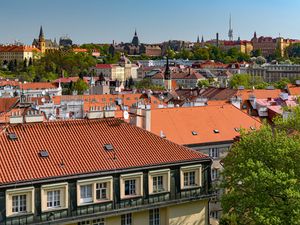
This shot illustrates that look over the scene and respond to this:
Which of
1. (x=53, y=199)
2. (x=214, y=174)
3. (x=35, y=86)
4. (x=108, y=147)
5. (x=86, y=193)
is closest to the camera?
(x=53, y=199)

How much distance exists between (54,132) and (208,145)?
1631cm

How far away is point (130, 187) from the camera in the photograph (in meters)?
25.6

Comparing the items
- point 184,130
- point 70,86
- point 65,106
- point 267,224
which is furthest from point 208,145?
point 70,86

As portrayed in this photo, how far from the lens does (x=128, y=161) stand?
25719 millimetres

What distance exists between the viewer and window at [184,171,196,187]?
26875 mm

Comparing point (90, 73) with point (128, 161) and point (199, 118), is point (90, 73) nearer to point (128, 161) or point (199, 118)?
point (199, 118)

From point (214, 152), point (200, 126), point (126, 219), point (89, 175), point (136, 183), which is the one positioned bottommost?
point (126, 219)

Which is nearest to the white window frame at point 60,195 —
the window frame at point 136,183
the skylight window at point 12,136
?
the window frame at point 136,183

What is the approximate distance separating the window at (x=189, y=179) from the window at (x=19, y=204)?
7.54 meters

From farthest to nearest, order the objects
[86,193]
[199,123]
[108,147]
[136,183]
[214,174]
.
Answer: [199,123], [214,174], [108,147], [136,183], [86,193]

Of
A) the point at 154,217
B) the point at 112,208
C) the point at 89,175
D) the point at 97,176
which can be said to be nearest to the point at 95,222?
the point at 112,208

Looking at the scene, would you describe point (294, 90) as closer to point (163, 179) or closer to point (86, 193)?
point (163, 179)

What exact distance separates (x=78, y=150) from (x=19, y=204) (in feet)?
12.6

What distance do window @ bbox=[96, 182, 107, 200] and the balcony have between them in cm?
36
